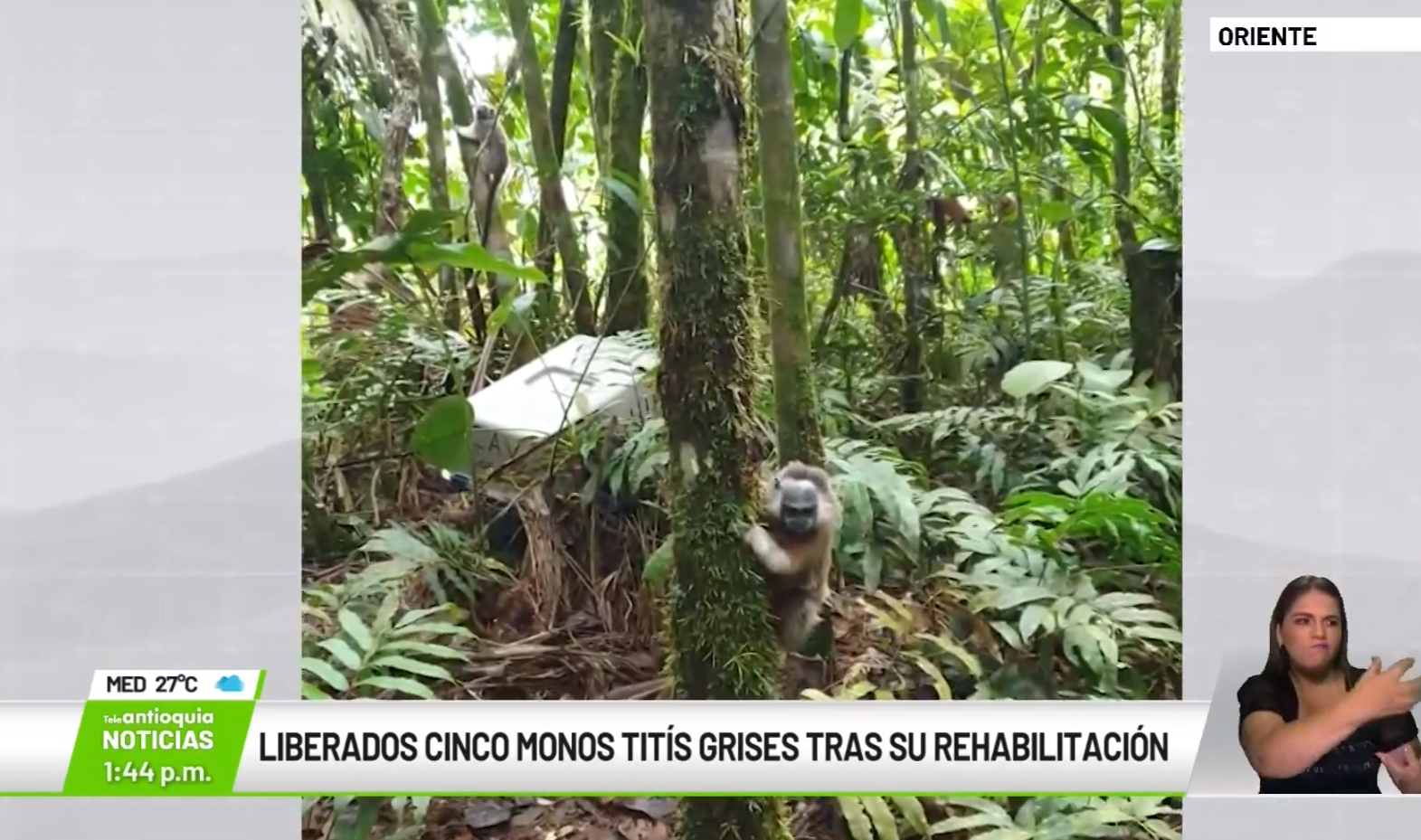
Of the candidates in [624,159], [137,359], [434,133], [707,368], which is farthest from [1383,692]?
[137,359]

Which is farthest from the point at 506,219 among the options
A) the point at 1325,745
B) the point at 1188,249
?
the point at 1325,745

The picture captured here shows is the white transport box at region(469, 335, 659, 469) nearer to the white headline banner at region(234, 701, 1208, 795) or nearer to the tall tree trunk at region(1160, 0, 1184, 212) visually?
the white headline banner at region(234, 701, 1208, 795)

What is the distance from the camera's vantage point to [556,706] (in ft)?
5.74

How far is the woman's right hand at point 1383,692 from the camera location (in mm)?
1730

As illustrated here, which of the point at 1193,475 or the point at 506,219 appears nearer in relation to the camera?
the point at 1193,475

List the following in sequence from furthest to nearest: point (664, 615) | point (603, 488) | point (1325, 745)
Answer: point (603, 488)
point (664, 615)
point (1325, 745)

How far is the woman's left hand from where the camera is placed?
1.73 m

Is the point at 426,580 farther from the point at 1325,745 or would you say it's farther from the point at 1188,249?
the point at 1325,745

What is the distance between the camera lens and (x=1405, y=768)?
1.73 metres

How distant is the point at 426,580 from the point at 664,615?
1.69 ft

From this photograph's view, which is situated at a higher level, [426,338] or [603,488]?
[426,338]

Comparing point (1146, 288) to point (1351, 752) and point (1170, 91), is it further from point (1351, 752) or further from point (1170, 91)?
point (1351, 752)

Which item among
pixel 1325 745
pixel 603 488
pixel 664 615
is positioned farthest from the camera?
pixel 603 488

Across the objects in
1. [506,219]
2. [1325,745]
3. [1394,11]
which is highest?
[1394,11]
